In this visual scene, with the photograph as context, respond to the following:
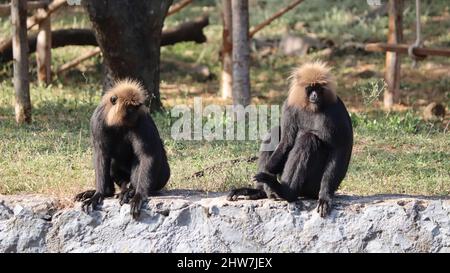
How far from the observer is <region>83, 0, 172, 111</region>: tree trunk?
11562 mm

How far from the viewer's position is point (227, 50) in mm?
13492

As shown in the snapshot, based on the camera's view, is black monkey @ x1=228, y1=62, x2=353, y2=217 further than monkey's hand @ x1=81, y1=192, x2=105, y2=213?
No

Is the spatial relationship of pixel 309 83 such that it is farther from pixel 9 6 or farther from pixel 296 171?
pixel 9 6

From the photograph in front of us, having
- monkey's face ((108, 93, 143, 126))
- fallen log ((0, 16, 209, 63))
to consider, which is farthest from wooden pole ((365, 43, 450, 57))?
monkey's face ((108, 93, 143, 126))

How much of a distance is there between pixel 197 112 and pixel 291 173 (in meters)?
5.39

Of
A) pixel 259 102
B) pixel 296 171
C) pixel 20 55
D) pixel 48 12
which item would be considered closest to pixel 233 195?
pixel 296 171

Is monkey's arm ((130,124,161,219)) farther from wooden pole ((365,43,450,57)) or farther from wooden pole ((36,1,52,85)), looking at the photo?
wooden pole ((36,1,52,85))

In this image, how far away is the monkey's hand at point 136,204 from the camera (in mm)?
6984

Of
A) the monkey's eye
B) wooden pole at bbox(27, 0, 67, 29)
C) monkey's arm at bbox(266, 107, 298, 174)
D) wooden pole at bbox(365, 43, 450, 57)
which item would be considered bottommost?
monkey's arm at bbox(266, 107, 298, 174)

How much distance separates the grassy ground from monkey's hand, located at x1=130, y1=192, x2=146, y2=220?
699 millimetres

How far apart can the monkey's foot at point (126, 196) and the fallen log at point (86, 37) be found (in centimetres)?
657

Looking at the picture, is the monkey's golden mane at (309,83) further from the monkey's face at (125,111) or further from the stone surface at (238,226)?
the monkey's face at (125,111)

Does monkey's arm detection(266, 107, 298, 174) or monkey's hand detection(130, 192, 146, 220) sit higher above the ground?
monkey's arm detection(266, 107, 298, 174)

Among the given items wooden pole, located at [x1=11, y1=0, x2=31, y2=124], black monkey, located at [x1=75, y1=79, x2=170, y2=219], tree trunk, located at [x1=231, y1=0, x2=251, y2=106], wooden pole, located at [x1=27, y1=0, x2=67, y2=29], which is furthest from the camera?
wooden pole, located at [x1=27, y1=0, x2=67, y2=29]
